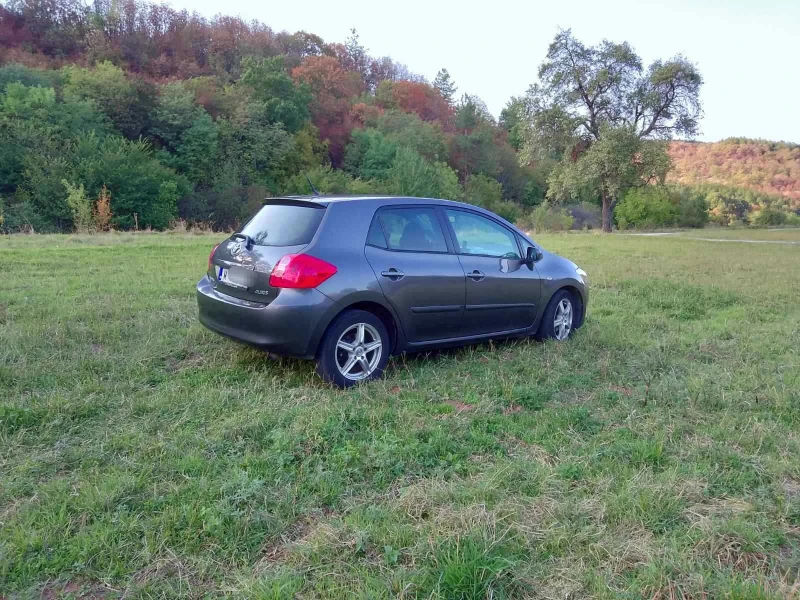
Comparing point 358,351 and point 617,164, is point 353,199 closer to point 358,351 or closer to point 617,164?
point 358,351

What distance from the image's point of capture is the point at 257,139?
52.1 metres

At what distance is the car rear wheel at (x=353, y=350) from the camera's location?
4586 mm

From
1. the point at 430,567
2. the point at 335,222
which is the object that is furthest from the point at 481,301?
the point at 430,567

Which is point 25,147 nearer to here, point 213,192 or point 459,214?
point 213,192

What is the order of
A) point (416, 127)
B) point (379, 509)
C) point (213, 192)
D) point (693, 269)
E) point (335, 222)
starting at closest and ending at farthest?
point (379, 509) → point (335, 222) → point (693, 269) → point (213, 192) → point (416, 127)

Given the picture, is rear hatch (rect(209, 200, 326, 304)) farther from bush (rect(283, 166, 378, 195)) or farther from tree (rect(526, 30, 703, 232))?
bush (rect(283, 166, 378, 195))

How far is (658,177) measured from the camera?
36.4 meters

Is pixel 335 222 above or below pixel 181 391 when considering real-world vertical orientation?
above

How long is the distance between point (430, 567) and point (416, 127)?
67.9 metres

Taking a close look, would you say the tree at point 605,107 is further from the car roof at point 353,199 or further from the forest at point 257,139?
the car roof at point 353,199

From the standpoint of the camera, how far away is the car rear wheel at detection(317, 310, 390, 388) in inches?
181

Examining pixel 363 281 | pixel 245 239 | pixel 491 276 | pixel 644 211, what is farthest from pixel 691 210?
pixel 245 239

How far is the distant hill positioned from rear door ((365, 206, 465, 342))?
70.1m

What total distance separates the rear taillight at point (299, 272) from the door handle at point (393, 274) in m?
0.50
